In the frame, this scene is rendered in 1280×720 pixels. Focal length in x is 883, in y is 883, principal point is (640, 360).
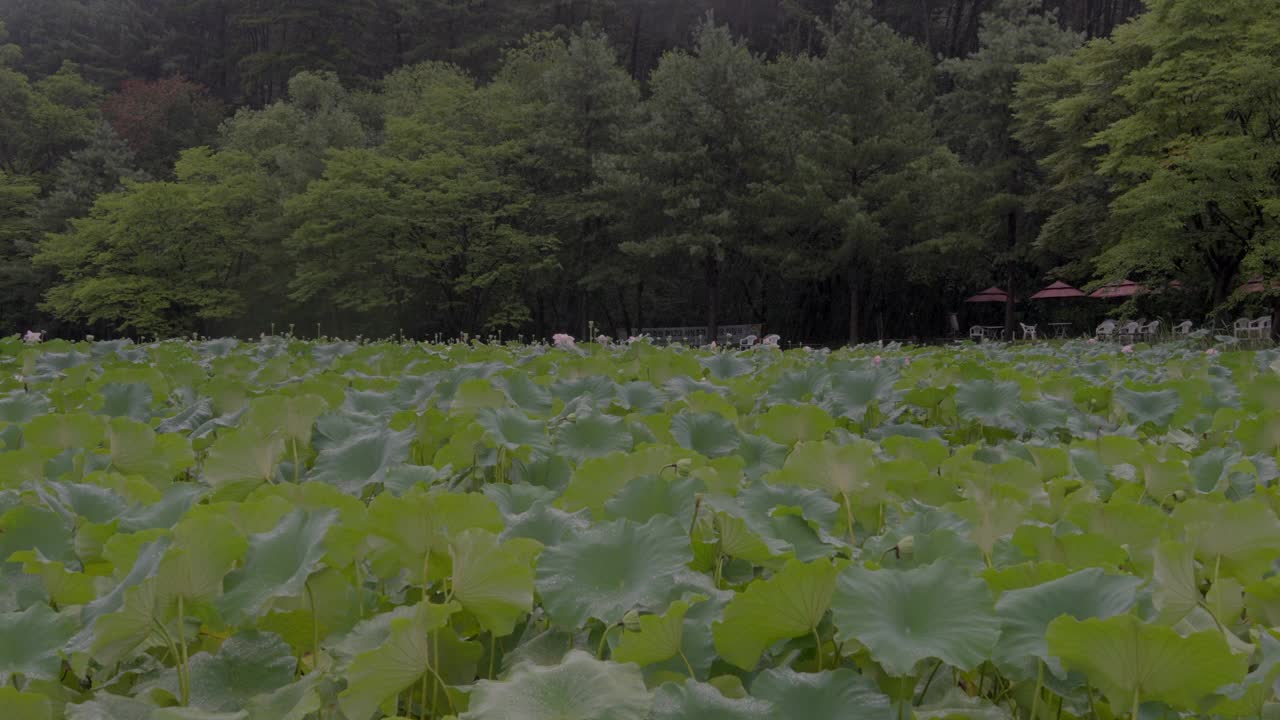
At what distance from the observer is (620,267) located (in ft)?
93.9

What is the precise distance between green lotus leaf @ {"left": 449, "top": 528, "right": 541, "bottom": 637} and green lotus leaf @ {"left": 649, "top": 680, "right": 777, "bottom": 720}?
178 millimetres

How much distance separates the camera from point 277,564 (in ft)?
2.89

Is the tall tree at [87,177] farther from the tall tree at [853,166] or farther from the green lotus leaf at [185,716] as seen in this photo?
the green lotus leaf at [185,716]

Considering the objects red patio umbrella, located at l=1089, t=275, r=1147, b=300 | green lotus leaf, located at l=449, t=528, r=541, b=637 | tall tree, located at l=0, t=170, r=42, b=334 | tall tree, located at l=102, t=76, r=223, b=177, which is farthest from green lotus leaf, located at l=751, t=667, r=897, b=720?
tall tree, located at l=102, t=76, r=223, b=177

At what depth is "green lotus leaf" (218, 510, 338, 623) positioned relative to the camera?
2.70 feet

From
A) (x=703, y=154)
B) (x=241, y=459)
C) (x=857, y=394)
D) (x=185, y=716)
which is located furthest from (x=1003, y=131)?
(x=185, y=716)

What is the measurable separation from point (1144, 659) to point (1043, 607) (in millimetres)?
112

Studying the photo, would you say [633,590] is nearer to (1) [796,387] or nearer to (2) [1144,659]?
(2) [1144,659]

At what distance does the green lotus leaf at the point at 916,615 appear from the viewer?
0.72 meters

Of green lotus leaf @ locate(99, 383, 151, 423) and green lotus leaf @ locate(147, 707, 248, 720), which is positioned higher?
green lotus leaf @ locate(147, 707, 248, 720)

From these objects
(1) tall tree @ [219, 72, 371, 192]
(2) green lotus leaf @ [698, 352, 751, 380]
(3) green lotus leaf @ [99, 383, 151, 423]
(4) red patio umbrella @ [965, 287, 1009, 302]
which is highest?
(1) tall tree @ [219, 72, 371, 192]

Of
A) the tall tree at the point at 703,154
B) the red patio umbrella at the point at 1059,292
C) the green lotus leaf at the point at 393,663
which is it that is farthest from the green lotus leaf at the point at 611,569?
the red patio umbrella at the point at 1059,292

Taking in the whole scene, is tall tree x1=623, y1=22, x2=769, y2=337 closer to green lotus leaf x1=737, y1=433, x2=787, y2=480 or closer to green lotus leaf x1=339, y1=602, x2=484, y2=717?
green lotus leaf x1=737, y1=433, x2=787, y2=480

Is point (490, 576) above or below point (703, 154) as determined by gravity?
below
